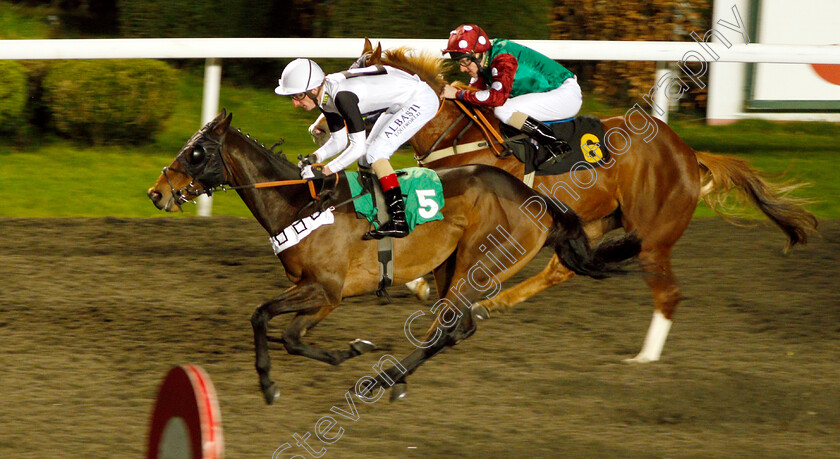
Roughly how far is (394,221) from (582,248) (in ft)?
3.17

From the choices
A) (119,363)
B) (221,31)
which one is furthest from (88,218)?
(221,31)

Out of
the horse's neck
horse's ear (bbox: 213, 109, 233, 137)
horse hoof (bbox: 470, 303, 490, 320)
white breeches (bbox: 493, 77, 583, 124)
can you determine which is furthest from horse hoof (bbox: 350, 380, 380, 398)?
white breeches (bbox: 493, 77, 583, 124)

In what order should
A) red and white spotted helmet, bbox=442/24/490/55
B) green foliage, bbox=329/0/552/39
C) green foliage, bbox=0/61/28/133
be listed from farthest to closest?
green foliage, bbox=329/0/552/39, green foliage, bbox=0/61/28/133, red and white spotted helmet, bbox=442/24/490/55

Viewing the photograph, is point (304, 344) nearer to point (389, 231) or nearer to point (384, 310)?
point (389, 231)

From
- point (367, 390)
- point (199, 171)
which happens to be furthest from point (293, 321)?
point (199, 171)

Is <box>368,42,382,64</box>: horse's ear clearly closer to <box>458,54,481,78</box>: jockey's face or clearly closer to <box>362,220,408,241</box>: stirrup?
<box>458,54,481,78</box>: jockey's face

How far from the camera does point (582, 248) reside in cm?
495

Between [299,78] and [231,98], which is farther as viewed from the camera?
[231,98]

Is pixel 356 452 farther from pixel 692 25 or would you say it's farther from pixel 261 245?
pixel 692 25

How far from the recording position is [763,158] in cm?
884

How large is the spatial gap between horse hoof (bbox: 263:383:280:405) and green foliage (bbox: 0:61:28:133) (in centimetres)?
523

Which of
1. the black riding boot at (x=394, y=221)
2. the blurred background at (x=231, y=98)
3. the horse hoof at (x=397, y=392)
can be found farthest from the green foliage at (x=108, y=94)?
the horse hoof at (x=397, y=392)

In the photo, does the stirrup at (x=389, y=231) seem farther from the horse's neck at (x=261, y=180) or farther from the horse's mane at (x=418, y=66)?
the horse's mane at (x=418, y=66)

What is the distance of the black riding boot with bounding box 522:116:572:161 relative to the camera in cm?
542
